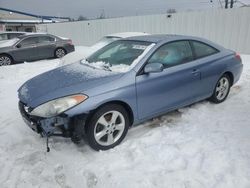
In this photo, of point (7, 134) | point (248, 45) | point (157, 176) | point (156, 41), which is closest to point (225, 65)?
point (156, 41)

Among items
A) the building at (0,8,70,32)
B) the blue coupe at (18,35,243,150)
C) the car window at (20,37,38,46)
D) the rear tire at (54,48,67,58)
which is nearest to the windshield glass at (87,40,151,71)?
the blue coupe at (18,35,243,150)

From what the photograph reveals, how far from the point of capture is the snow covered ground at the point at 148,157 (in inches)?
118

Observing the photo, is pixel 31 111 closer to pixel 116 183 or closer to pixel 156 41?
pixel 116 183

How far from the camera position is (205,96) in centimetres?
500

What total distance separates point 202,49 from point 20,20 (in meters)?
41.8

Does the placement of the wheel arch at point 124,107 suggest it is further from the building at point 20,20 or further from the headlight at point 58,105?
the building at point 20,20

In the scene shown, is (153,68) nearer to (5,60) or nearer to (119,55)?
(119,55)

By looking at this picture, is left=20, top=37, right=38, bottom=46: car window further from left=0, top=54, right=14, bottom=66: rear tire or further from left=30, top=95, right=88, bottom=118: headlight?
left=30, top=95, right=88, bottom=118: headlight

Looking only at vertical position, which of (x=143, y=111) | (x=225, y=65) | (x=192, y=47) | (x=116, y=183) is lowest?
(x=116, y=183)

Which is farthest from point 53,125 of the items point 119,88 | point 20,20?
point 20,20

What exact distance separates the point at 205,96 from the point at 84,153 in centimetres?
261

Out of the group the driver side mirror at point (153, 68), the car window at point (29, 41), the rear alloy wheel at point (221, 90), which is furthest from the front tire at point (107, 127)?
the car window at point (29, 41)

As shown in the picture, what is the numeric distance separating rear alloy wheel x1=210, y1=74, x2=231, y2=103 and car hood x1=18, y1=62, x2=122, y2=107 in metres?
2.41

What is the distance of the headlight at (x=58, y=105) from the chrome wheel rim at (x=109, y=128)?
392 mm
